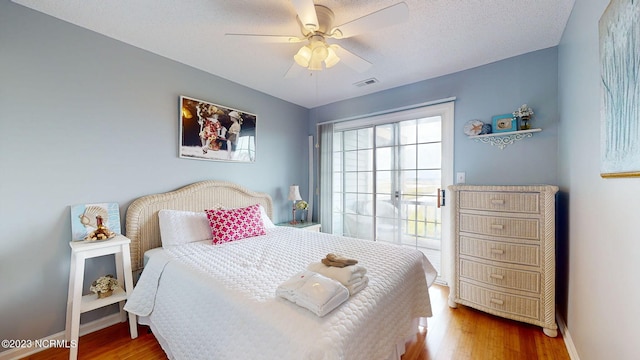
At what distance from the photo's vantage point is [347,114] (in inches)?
141

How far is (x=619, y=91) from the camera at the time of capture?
1.02m

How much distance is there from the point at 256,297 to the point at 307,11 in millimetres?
1599

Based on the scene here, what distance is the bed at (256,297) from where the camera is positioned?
3.34 ft

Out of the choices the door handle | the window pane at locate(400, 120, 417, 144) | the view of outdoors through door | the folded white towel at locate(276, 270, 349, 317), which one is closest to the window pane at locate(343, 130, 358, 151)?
the view of outdoors through door

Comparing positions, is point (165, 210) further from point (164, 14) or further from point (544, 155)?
point (544, 155)

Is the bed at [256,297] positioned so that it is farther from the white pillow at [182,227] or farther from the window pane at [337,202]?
the window pane at [337,202]

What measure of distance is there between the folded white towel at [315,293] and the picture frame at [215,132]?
199 centimetres

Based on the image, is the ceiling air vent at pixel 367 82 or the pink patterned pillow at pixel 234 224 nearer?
the pink patterned pillow at pixel 234 224

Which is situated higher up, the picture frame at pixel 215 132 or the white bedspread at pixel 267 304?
the picture frame at pixel 215 132

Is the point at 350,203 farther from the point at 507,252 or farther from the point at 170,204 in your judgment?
the point at 170,204

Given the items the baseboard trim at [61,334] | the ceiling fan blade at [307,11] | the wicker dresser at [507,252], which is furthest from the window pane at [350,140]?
the baseboard trim at [61,334]

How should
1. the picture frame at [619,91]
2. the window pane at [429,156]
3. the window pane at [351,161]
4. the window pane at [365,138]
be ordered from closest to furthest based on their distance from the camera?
the picture frame at [619,91] → the window pane at [429,156] → the window pane at [365,138] → the window pane at [351,161]

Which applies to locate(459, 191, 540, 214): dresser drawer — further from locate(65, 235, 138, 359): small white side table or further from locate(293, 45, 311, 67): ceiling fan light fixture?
locate(65, 235, 138, 359): small white side table

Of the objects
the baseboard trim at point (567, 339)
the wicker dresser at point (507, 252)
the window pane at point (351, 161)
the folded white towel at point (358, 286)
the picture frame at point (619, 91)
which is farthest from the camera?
the window pane at point (351, 161)
